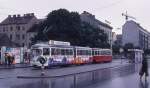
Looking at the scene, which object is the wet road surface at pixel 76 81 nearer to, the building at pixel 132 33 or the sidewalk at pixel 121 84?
the sidewalk at pixel 121 84

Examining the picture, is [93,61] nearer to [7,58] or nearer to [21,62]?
[21,62]

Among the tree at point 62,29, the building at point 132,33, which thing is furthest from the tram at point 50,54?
the building at point 132,33

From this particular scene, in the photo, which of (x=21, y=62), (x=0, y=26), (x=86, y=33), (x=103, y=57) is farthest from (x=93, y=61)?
(x=0, y=26)

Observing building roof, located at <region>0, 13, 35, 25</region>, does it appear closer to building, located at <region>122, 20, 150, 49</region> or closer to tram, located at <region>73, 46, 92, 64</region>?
tram, located at <region>73, 46, 92, 64</region>

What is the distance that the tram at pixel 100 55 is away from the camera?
6844 centimetres

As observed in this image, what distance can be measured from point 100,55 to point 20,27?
58.4 metres

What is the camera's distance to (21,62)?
57.7m

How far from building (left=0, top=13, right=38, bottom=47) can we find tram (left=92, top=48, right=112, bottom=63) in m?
51.3

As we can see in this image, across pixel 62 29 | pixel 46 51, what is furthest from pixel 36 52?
pixel 62 29

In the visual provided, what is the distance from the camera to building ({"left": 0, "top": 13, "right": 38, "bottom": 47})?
123938mm

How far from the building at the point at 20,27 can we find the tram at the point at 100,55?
51343mm

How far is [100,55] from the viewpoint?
235ft

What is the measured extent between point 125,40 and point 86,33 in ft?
303

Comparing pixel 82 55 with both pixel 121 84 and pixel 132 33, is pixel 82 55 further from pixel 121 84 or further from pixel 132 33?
pixel 132 33
